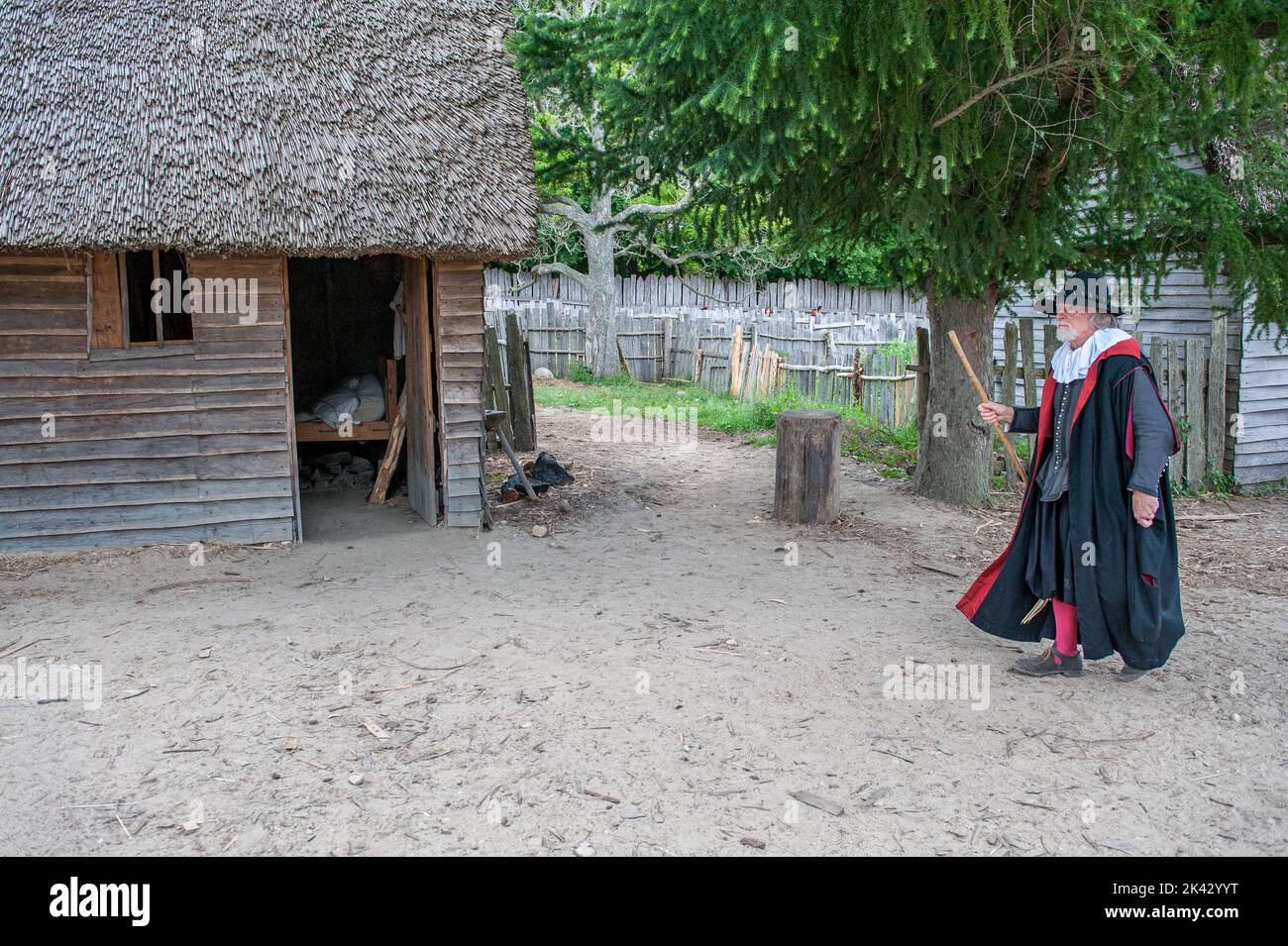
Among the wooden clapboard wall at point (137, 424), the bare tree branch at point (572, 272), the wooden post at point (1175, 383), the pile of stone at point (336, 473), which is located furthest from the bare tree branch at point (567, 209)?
the wooden post at point (1175, 383)

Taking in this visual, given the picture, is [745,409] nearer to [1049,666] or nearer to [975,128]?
[975,128]

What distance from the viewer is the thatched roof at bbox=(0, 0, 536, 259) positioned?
23.3 feet

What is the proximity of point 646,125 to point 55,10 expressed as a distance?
4.75 metres

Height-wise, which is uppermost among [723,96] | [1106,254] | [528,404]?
[723,96]

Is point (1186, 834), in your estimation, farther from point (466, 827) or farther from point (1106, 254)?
point (1106, 254)

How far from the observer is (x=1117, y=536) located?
474 centimetres

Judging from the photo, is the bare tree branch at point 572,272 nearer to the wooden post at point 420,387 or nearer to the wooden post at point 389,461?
the wooden post at point 389,461

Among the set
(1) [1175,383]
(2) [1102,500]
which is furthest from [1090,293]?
(1) [1175,383]

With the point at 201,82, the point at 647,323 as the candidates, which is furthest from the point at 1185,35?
the point at 647,323

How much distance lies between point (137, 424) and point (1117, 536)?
690cm

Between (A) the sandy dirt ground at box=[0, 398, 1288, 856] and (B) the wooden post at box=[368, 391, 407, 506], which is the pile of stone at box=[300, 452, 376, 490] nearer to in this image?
(B) the wooden post at box=[368, 391, 407, 506]

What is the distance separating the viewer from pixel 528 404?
40.3ft

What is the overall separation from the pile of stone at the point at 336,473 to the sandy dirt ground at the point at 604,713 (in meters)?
2.65

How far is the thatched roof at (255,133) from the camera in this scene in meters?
7.11
